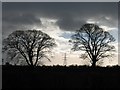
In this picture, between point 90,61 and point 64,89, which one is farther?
point 90,61

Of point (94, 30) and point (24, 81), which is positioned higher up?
point (94, 30)

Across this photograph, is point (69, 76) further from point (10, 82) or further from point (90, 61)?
point (90, 61)

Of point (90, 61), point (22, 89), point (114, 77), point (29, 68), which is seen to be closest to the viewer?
point (22, 89)

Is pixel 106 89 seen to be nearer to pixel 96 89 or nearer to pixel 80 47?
pixel 96 89

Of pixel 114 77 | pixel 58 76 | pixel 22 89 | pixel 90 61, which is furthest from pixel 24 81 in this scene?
pixel 90 61

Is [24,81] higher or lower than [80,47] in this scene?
lower

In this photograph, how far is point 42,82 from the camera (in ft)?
75.8

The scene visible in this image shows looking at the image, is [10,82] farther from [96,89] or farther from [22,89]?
[96,89]

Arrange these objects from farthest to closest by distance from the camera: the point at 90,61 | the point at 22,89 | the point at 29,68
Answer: the point at 90,61
the point at 29,68
the point at 22,89

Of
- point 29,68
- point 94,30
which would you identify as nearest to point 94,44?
point 94,30

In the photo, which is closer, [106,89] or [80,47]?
[106,89]

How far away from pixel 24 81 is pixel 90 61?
22.6m

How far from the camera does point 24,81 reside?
22781mm

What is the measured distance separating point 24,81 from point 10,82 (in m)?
1.13
